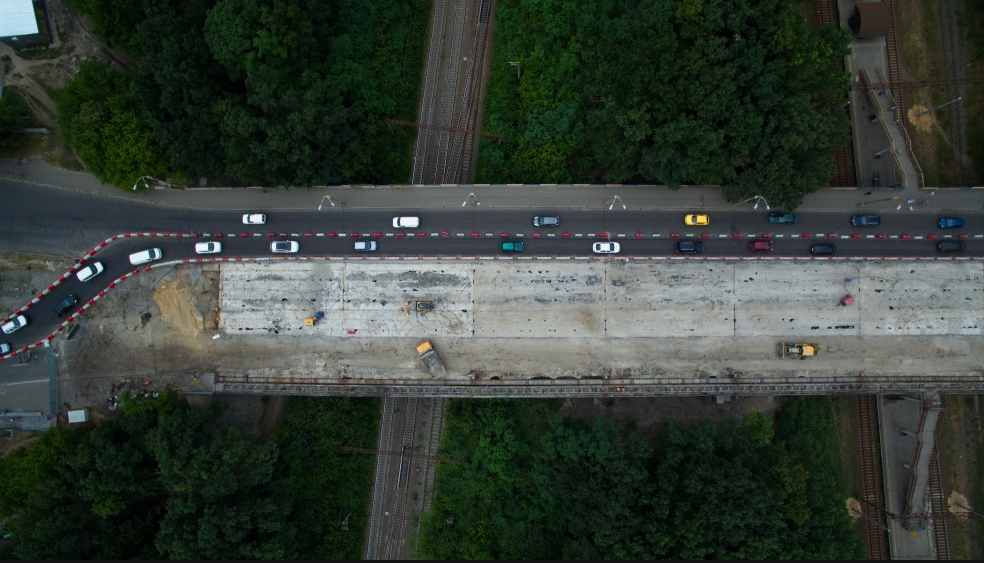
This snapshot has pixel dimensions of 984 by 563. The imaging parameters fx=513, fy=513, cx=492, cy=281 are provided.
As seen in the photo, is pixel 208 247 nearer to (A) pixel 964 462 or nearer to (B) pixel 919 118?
(B) pixel 919 118

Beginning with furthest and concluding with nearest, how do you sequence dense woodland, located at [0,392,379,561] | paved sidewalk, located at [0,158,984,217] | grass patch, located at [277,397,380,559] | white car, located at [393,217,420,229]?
grass patch, located at [277,397,380,559], paved sidewalk, located at [0,158,984,217], white car, located at [393,217,420,229], dense woodland, located at [0,392,379,561]

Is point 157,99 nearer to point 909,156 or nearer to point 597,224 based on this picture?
point 597,224

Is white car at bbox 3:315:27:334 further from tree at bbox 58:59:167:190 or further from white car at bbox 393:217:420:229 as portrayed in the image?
white car at bbox 393:217:420:229

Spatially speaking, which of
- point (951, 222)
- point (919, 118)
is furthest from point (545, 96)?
point (951, 222)

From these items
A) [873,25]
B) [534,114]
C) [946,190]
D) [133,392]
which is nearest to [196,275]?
[133,392]

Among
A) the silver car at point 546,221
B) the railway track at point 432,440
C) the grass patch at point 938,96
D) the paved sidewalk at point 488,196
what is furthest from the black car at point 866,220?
the railway track at point 432,440

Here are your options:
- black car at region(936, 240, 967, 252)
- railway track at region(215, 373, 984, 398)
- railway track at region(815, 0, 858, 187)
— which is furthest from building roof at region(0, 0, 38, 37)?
black car at region(936, 240, 967, 252)
